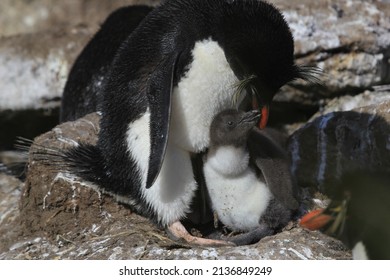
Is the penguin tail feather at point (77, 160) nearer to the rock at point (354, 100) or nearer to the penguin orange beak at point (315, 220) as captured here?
the penguin orange beak at point (315, 220)

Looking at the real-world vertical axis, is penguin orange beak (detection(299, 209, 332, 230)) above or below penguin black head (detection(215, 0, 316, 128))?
below

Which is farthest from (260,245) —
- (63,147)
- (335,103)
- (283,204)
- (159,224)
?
(335,103)

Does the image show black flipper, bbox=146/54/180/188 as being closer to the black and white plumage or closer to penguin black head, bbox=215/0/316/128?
the black and white plumage

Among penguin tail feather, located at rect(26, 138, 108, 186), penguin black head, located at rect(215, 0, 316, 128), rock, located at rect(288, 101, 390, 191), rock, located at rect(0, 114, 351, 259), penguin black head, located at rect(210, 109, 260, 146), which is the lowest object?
rock, located at rect(0, 114, 351, 259)

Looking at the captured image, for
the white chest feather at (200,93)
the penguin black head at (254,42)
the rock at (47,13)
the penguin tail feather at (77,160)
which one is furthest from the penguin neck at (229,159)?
the rock at (47,13)

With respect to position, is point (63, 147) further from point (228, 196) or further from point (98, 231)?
point (228, 196)

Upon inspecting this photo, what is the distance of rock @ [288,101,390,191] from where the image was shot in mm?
4371

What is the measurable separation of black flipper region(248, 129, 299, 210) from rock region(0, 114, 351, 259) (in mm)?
178

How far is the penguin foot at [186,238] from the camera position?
3.71m

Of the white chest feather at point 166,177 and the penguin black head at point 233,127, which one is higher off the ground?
the penguin black head at point 233,127

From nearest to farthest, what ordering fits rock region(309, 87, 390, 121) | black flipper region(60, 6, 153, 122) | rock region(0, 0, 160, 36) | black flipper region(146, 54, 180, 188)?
black flipper region(146, 54, 180, 188) → black flipper region(60, 6, 153, 122) → rock region(309, 87, 390, 121) → rock region(0, 0, 160, 36)

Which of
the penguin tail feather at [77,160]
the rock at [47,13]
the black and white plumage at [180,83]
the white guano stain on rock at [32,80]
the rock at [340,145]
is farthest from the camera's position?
the rock at [47,13]

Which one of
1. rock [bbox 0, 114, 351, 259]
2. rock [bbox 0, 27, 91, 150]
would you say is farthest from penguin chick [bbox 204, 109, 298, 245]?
rock [bbox 0, 27, 91, 150]

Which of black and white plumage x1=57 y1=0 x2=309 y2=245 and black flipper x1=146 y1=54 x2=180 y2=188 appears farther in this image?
black and white plumage x1=57 y1=0 x2=309 y2=245
